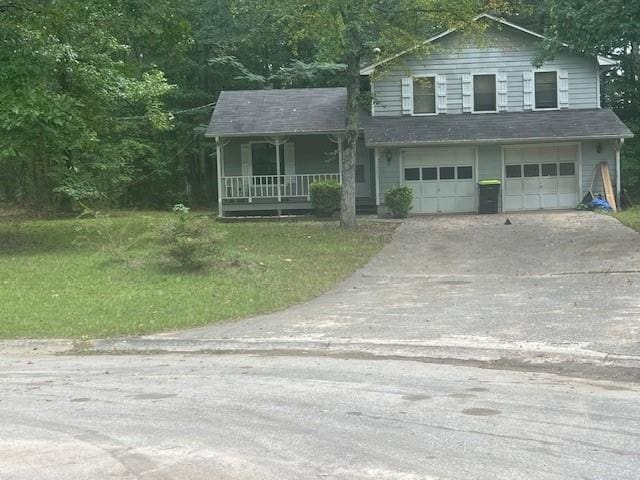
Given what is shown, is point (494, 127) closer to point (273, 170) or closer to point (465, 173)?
point (465, 173)

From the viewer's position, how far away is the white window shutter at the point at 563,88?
28562 mm

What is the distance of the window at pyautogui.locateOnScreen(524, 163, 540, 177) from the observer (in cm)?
2866

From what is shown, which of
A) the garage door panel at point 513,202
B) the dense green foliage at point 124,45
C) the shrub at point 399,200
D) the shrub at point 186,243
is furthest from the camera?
the garage door panel at point 513,202

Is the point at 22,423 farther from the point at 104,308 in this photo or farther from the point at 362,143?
the point at 362,143

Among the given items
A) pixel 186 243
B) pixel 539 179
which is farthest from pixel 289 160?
pixel 186 243

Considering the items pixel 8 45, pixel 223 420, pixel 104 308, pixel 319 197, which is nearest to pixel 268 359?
pixel 223 420

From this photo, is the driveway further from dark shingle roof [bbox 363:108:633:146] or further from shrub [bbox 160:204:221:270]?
dark shingle roof [bbox 363:108:633:146]

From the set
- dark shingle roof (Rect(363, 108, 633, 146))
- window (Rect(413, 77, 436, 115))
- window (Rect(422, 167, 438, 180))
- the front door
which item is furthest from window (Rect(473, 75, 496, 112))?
the front door

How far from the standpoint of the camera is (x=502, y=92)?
2875 cm

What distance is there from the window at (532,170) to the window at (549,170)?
0.71ft

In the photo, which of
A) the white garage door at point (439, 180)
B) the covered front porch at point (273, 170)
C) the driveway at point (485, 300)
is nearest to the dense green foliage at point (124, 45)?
the white garage door at point (439, 180)

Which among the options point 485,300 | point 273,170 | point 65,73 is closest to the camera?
point 485,300

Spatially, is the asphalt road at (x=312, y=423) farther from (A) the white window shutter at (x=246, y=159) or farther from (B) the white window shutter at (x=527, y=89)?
(A) the white window shutter at (x=246, y=159)

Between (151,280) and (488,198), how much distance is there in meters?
16.4
